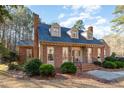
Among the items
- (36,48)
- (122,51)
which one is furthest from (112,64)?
(122,51)

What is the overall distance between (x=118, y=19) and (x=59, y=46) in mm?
8280

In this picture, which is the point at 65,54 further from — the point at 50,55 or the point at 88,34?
the point at 88,34

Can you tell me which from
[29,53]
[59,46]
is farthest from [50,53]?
[29,53]

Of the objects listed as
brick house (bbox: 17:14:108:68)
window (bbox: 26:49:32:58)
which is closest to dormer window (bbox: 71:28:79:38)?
brick house (bbox: 17:14:108:68)

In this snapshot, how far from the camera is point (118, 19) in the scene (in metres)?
25.2

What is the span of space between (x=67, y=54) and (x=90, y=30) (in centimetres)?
576

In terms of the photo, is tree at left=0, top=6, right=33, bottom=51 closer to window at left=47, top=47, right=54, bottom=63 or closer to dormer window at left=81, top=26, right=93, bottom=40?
dormer window at left=81, top=26, right=93, bottom=40

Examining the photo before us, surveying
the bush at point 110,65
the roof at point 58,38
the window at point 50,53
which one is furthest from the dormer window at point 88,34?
the window at point 50,53

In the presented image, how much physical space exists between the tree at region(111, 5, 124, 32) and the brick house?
3107 mm

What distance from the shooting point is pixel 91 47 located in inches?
1039

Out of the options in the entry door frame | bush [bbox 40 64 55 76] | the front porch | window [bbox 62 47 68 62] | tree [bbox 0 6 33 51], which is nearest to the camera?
bush [bbox 40 64 55 76]

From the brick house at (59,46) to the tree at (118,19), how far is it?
311 centimetres

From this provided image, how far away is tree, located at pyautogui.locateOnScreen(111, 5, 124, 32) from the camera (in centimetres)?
2498
